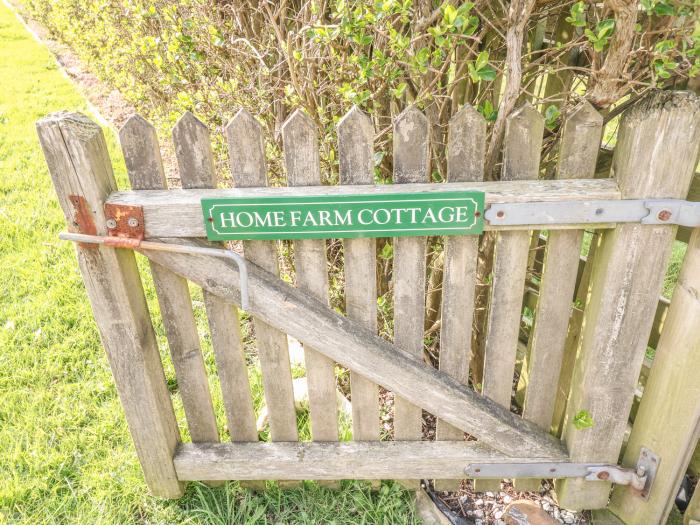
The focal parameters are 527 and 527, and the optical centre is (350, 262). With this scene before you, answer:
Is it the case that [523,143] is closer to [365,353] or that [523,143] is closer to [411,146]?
[411,146]

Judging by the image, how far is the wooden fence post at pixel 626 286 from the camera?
1.51 metres

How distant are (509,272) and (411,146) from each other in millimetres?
550

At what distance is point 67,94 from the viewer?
27.6 ft

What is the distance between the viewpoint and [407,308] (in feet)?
6.07

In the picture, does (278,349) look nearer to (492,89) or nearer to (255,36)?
(492,89)

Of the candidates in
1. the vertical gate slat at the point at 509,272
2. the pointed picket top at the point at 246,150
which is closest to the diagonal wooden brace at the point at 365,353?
the vertical gate slat at the point at 509,272

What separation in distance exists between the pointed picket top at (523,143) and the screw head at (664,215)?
385 millimetres

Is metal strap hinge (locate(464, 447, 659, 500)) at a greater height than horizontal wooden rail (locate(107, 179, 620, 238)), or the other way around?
horizontal wooden rail (locate(107, 179, 620, 238))

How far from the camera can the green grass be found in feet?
7.27

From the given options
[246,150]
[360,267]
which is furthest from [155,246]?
[360,267]

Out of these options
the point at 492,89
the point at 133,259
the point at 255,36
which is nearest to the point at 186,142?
the point at 133,259

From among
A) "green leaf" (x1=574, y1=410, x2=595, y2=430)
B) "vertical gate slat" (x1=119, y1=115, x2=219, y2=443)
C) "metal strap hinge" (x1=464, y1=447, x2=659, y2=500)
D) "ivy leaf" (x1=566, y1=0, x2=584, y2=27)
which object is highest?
"ivy leaf" (x1=566, y1=0, x2=584, y2=27)

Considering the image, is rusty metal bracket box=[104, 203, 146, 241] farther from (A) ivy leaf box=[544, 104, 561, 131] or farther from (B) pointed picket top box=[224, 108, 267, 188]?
(A) ivy leaf box=[544, 104, 561, 131]

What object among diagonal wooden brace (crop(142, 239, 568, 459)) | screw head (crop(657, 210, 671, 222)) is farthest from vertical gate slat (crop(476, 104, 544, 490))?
screw head (crop(657, 210, 671, 222))
